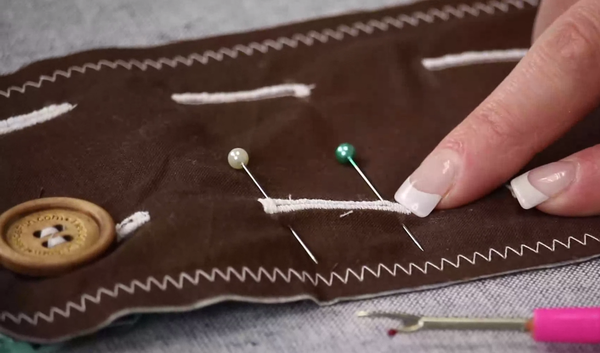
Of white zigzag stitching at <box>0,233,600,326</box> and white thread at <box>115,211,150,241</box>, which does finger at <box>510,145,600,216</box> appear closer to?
white zigzag stitching at <box>0,233,600,326</box>

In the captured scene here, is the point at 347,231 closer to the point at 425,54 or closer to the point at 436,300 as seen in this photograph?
the point at 436,300

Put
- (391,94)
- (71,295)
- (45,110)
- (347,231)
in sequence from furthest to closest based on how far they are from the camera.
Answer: (391,94) → (45,110) → (347,231) → (71,295)

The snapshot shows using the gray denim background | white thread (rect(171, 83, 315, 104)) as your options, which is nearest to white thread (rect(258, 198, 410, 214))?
the gray denim background

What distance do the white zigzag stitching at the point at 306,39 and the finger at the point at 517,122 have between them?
298 millimetres

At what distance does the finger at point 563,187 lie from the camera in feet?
2.36

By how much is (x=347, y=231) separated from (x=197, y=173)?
0.20 metres

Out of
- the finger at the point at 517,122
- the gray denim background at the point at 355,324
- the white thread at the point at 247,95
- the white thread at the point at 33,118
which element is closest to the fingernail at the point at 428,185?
the finger at the point at 517,122

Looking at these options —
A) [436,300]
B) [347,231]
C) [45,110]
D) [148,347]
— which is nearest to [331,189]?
[347,231]

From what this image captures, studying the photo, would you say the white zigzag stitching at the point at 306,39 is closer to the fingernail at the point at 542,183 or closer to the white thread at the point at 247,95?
the white thread at the point at 247,95

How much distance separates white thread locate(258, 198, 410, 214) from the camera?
709 mm

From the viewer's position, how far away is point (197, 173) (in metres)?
0.73

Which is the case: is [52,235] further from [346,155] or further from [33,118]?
[346,155]

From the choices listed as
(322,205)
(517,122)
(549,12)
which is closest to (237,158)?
(322,205)

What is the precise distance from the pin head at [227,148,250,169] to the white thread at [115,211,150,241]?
146 millimetres
